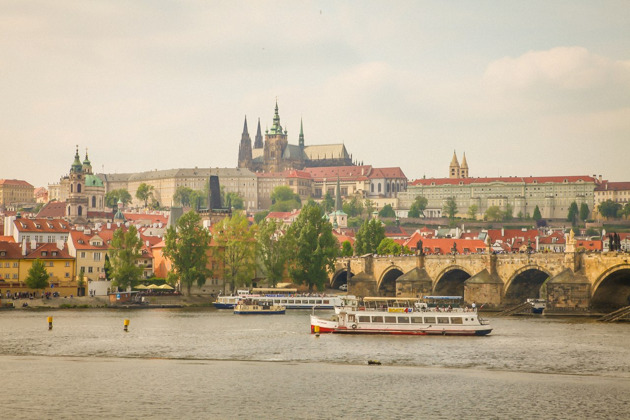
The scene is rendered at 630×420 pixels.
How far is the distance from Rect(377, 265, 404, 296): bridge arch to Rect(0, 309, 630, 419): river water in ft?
90.1

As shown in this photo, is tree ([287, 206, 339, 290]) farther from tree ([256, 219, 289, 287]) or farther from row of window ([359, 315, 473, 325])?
row of window ([359, 315, 473, 325])

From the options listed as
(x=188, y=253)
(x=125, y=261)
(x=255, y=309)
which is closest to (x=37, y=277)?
(x=125, y=261)

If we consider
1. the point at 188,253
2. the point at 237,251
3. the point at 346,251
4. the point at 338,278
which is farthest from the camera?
the point at 346,251

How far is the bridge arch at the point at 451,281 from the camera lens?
88000 millimetres

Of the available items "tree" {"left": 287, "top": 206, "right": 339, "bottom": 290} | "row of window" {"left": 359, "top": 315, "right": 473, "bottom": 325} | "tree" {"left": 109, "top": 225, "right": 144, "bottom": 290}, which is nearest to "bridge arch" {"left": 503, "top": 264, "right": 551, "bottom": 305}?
"row of window" {"left": 359, "top": 315, "right": 473, "bottom": 325}

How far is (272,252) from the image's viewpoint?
10000 centimetres

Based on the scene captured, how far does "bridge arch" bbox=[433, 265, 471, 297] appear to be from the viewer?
88.0 meters

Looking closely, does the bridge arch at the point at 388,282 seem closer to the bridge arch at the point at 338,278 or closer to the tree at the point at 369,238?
the bridge arch at the point at 338,278

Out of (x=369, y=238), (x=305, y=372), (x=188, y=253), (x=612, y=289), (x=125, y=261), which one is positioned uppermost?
(x=369, y=238)

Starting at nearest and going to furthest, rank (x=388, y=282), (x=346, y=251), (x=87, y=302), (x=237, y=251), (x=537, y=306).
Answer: (x=537, y=306) < (x=87, y=302) < (x=237, y=251) < (x=388, y=282) < (x=346, y=251)

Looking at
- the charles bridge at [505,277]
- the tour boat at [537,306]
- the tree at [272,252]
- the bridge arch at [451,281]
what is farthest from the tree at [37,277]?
the tour boat at [537,306]

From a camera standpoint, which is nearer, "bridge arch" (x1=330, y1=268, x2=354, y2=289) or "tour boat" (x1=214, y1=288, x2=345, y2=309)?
"tour boat" (x1=214, y1=288, x2=345, y2=309)

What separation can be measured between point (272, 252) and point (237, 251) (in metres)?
3.50

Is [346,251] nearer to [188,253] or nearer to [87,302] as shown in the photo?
[188,253]
